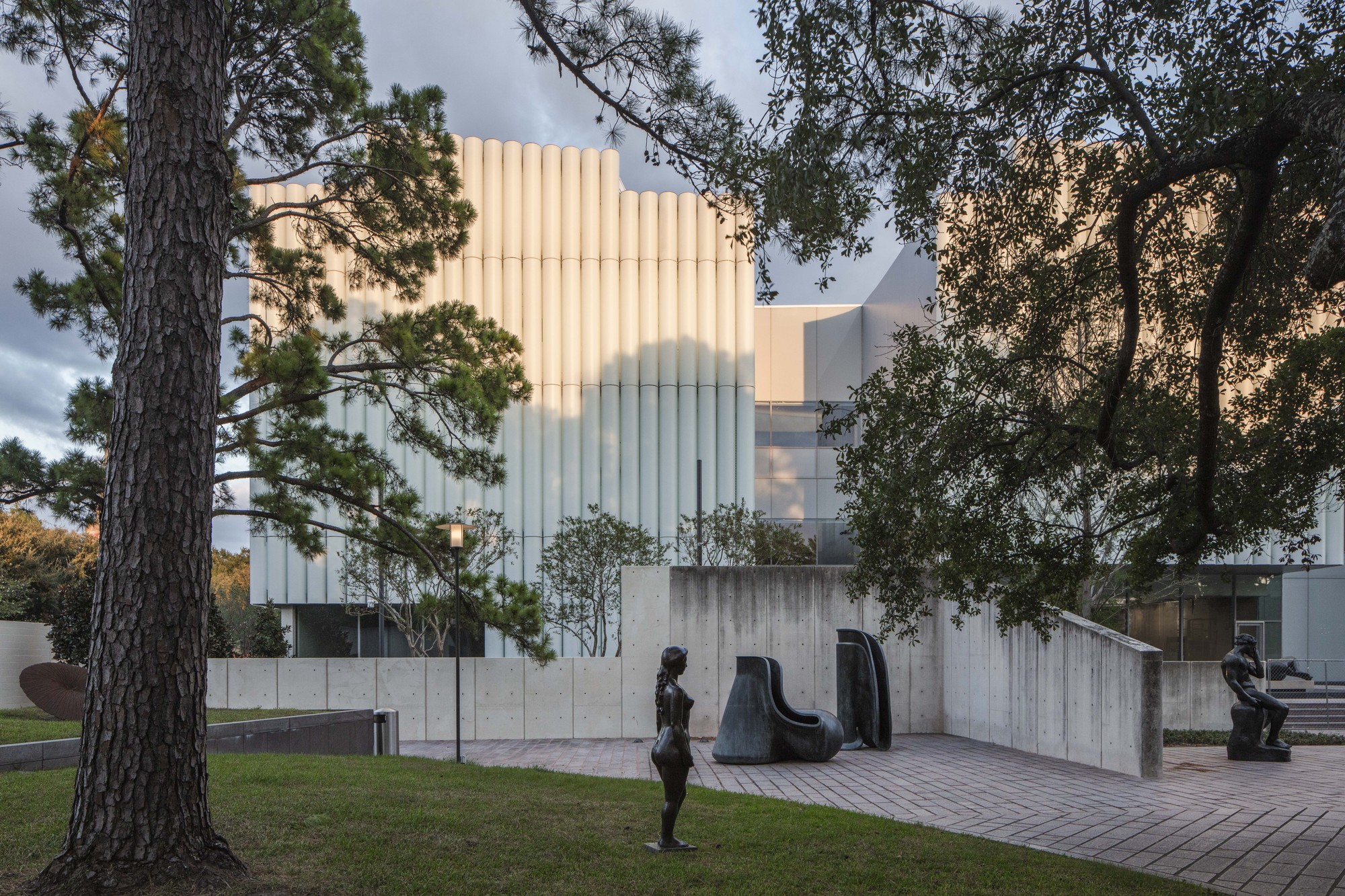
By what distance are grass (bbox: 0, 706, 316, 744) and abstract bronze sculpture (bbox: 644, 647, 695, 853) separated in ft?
20.5

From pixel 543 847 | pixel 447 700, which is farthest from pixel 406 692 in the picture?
pixel 543 847

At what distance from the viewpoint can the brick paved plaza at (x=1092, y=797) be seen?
7617 millimetres

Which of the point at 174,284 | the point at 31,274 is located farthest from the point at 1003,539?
the point at 31,274

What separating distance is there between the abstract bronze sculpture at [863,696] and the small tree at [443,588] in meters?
4.75

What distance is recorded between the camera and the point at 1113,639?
12703 millimetres

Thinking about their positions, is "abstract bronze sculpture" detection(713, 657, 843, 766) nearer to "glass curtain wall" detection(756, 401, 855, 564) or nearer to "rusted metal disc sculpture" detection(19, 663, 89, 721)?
"rusted metal disc sculpture" detection(19, 663, 89, 721)

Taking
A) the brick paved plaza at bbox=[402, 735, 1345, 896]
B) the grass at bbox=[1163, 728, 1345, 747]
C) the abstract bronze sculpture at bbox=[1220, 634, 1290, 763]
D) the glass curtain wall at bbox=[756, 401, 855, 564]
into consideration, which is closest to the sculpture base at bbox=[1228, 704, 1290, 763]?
the abstract bronze sculpture at bbox=[1220, 634, 1290, 763]

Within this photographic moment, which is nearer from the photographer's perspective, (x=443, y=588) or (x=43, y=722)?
(x=43, y=722)

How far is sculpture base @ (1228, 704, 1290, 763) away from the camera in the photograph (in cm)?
1356

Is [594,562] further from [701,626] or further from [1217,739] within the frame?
[1217,739]

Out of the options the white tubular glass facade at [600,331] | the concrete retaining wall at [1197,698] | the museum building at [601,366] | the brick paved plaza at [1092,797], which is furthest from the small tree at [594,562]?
the concrete retaining wall at [1197,698]

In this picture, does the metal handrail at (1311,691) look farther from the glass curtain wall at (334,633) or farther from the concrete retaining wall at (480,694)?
the glass curtain wall at (334,633)

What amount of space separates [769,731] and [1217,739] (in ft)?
26.9

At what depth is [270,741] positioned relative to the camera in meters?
13.1
